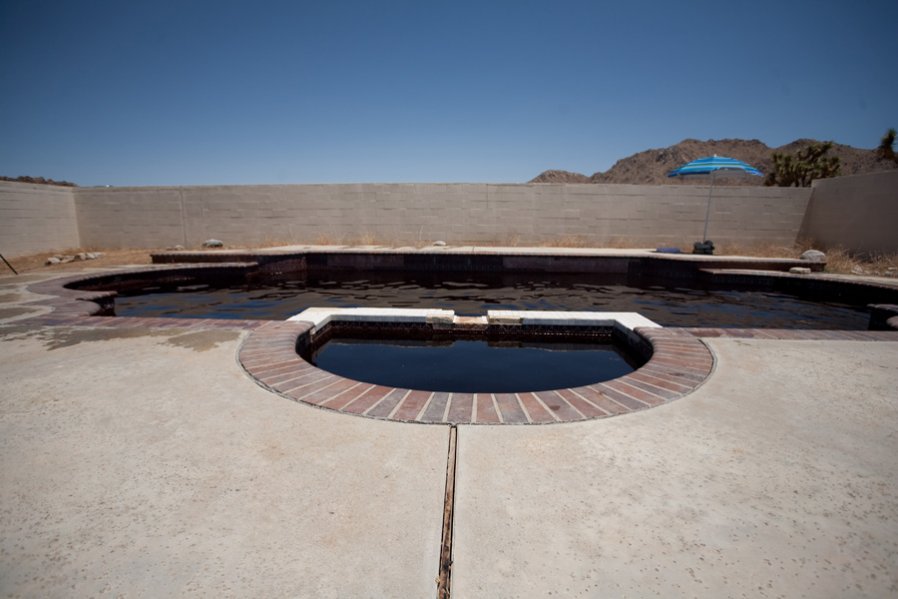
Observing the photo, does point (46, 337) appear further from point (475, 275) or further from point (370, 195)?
point (370, 195)

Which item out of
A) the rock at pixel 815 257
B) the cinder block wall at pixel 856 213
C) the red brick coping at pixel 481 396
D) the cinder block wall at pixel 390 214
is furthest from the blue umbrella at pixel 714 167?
the red brick coping at pixel 481 396

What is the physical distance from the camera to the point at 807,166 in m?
22.2

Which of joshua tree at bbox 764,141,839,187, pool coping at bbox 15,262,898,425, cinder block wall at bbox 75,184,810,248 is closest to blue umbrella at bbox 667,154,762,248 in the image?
cinder block wall at bbox 75,184,810,248

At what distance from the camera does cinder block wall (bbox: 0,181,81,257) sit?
10.4 metres

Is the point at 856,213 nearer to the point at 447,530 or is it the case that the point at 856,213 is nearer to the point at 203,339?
the point at 447,530

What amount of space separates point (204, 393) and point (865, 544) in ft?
9.79

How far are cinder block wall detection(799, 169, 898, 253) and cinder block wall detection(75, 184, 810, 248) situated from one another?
7.36 feet

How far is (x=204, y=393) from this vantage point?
2.38 m

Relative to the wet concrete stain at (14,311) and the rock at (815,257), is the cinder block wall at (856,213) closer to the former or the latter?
the rock at (815,257)

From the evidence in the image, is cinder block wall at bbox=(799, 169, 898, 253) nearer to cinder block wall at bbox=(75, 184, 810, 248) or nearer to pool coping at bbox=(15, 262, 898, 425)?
cinder block wall at bbox=(75, 184, 810, 248)

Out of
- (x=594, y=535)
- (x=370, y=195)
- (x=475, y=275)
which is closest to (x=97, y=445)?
(x=594, y=535)

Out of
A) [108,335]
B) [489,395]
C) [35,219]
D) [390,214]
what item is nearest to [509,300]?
[489,395]

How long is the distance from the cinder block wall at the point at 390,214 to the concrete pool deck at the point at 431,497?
10974 mm

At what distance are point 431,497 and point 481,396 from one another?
915 millimetres
